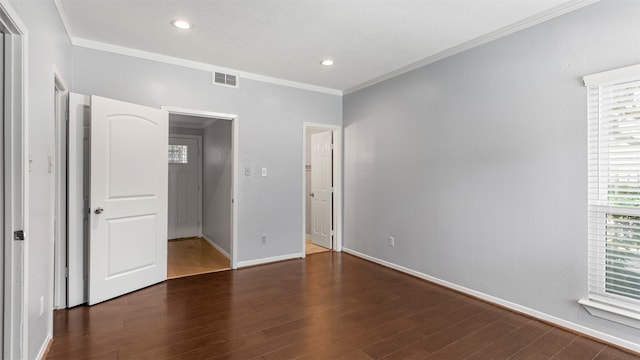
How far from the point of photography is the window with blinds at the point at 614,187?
88.4 inches

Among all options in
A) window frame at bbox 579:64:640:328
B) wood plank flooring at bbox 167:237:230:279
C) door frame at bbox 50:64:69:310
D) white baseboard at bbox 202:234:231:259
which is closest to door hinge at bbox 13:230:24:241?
door frame at bbox 50:64:69:310

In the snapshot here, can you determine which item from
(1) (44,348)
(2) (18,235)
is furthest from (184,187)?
(2) (18,235)

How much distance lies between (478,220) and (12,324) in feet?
12.1

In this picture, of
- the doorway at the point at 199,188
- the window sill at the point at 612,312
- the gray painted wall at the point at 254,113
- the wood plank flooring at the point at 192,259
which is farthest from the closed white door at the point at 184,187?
the window sill at the point at 612,312

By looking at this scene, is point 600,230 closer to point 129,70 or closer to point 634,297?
point 634,297

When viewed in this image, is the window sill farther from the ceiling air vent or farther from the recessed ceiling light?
the ceiling air vent

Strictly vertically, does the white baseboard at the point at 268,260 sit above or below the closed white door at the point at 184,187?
below

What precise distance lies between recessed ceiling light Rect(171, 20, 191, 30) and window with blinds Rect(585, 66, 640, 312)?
3461mm

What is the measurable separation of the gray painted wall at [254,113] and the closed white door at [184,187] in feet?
8.60

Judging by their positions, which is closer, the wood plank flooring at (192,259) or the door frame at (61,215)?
the door frame at (61,215)

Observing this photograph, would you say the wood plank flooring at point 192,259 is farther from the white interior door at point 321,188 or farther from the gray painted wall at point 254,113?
the white interior door at point 321,188

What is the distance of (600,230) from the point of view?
95.0 inches

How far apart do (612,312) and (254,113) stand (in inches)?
166

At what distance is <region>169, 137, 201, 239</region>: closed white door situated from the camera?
6.18 m
